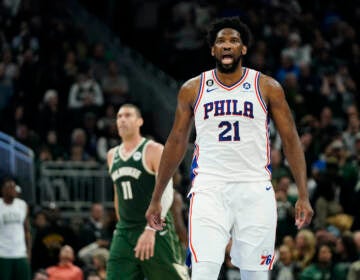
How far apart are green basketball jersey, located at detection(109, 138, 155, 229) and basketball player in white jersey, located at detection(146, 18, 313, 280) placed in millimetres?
1896

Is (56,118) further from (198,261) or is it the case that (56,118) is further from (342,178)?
(198,261)

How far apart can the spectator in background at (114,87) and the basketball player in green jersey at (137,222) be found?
9.25m

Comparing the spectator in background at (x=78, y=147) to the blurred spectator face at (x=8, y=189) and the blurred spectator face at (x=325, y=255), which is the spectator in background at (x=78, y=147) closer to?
the blurred spectator face at (x=8, y=189)

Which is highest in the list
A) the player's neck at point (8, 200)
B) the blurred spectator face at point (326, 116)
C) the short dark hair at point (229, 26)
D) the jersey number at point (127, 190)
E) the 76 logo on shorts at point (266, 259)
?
the short dark hair at point (229, 26)

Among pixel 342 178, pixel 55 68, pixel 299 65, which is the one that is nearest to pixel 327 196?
pixel 342 178

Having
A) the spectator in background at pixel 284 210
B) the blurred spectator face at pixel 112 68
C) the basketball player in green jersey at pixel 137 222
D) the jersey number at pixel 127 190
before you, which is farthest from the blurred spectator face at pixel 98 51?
the jersey number at pixel 127 190

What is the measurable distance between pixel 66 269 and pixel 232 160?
662 cm

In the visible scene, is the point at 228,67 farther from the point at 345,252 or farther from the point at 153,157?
the point at 345,252

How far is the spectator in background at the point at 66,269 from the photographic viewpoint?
13953mm

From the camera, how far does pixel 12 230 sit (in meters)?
13.9

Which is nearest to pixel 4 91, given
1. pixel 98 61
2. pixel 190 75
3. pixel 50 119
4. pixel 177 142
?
pixel 50 119

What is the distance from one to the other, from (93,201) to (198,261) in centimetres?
970

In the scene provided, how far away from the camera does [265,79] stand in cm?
804

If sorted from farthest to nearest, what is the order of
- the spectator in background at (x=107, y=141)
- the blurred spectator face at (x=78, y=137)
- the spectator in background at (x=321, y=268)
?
the spectator in background at (x=107, y=141)
the blurred spectator face at (x=78, y=137)
the spectator in background at (x=321, y=268)
